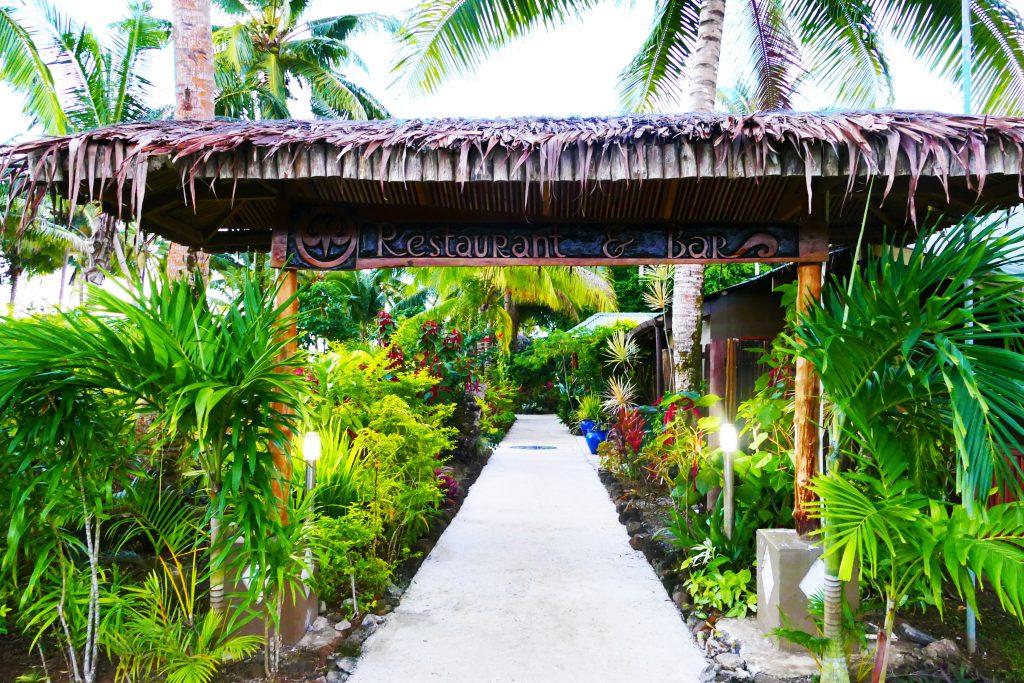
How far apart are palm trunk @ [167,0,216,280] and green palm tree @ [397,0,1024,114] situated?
83.4 inches

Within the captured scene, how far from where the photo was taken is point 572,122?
3205mm

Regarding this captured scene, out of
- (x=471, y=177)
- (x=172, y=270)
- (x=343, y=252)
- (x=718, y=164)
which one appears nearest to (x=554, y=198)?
(x=471, y=177)

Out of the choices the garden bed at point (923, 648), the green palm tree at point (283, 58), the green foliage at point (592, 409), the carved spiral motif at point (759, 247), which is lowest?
the garden bed at point (923, 648)

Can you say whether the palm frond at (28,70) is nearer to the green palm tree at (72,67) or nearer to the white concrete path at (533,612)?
the green palm tree at (72,67)

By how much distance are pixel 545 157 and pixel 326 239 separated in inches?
51.1

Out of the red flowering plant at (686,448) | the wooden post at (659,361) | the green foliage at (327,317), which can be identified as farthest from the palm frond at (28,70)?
the wooden post at (659,361)

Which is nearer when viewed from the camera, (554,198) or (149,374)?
(149,374)

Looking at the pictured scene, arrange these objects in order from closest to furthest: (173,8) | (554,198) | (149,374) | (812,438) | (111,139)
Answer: (149,374) → (111,139) → (554,198) → (812,438) → (173,8)

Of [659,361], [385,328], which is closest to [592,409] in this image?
[659,361]

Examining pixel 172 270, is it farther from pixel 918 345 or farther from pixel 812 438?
pixel 918 345

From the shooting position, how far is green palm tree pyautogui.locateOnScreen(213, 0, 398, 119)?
15.0m

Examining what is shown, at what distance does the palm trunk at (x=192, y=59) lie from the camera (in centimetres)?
511

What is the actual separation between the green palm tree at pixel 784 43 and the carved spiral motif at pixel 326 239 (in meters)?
4.09

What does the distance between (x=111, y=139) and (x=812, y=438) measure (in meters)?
3.77
